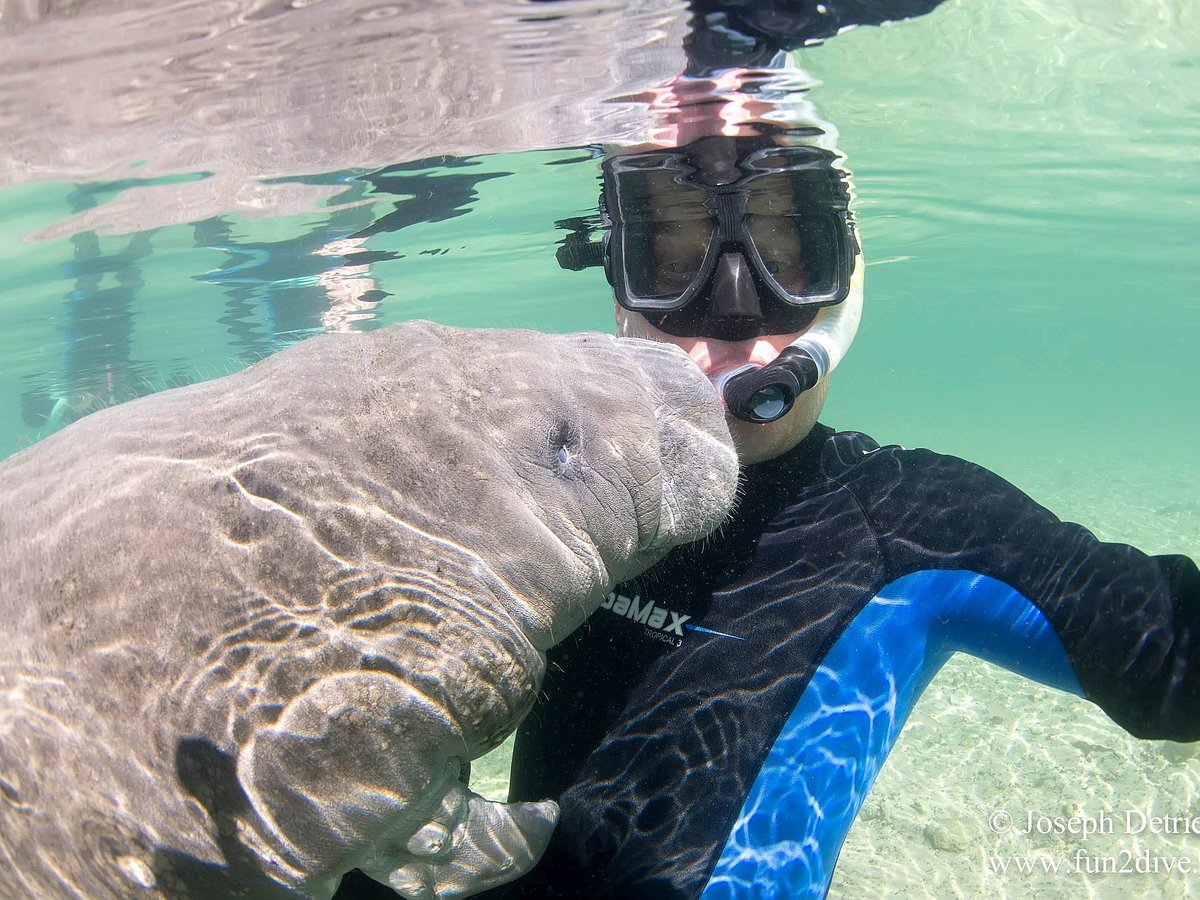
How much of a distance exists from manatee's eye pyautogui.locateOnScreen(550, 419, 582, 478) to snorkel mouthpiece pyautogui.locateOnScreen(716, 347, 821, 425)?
1.16m

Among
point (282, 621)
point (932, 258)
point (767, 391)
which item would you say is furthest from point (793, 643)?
point (932, 258)

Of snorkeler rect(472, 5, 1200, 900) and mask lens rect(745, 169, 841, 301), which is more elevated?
mask lens rect(745, 169, 841, 301)

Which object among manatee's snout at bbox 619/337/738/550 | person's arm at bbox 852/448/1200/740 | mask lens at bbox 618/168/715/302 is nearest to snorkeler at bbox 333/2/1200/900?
person's arm at bbox 852/448/1200/740

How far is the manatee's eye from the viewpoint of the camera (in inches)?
63.3

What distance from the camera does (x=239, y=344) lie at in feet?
72.3

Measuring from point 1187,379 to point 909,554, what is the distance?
12832cm

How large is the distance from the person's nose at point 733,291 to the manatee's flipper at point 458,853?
2157mm

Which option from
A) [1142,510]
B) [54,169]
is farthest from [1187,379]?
[54,169]

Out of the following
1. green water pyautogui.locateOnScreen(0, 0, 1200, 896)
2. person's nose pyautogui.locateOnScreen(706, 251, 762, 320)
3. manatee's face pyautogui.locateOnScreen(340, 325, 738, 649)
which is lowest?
green water pyautogui.locateOnScreen(0, 0, 1200, 896)

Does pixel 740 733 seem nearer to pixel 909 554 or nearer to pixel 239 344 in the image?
pixel 909 554

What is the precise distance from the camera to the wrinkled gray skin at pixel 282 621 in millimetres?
1214

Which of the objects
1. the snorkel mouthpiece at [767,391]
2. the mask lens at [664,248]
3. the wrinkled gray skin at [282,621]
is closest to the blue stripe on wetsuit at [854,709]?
the snorkel mouthpiece at [767,391]

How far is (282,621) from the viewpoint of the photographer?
4.16 ft

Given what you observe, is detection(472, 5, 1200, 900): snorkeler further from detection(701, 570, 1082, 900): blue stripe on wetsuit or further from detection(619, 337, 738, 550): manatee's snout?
detection(619, 337, 738, 550): manatee's snout
